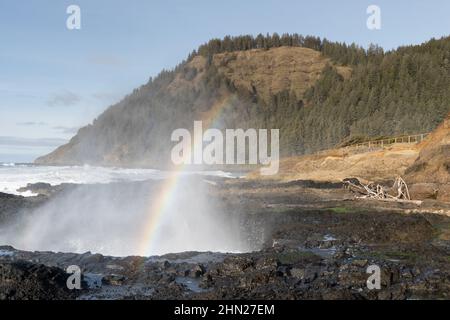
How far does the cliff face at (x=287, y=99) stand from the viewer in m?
115

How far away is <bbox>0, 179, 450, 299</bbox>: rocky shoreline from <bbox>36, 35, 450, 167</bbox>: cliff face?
268ft

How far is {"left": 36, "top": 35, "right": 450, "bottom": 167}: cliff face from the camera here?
11512 cm

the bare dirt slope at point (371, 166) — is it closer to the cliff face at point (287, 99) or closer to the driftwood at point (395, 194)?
the driftwood at point (395, 194)

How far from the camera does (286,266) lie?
47.9 ft

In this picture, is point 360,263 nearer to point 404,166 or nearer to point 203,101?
point 404,166

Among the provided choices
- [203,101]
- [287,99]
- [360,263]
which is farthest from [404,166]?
[203,101]

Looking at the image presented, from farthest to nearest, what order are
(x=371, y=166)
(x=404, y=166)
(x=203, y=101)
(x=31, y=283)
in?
(x=203, y=101)
(x=371, y=166)
(x=404, y=166)
(x=31, y=283)

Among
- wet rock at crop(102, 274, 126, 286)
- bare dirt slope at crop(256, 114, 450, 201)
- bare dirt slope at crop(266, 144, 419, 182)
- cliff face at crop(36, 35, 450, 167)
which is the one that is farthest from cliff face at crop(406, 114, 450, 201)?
cliff face at crop(36, 35, 450, 167)

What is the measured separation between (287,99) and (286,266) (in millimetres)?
151373

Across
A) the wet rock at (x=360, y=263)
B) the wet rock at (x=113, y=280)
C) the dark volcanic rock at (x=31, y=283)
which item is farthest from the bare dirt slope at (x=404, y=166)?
the dark volcanic rock at (x=31, y=283)

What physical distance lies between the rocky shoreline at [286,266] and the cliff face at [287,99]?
3212 inches

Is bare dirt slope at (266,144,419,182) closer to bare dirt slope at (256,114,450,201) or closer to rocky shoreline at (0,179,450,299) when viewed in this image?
bare dirt slope at (256,114,450,201)

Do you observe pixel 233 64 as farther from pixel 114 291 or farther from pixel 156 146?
pixel 114 291
